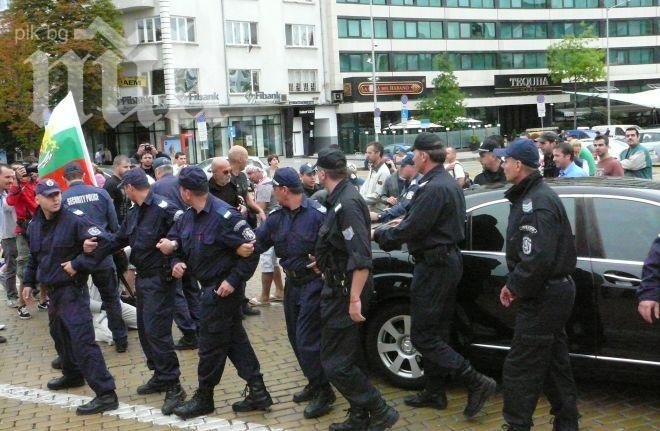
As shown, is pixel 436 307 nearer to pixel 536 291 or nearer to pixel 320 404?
pixel 536 291

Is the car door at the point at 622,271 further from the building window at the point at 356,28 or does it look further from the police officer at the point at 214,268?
the building window at the point at 356,28

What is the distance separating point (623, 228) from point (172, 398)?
12.0 feet

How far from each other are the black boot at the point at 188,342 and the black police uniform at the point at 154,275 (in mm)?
1590

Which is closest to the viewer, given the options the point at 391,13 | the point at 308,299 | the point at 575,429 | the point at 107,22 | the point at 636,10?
the point at 575,429

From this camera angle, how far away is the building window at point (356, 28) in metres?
54.8

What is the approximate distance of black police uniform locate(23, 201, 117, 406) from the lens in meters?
5.82

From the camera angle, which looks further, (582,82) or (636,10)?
(636,10)

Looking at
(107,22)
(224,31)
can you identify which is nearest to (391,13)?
(224,31)

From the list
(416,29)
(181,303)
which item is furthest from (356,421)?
(416,29)

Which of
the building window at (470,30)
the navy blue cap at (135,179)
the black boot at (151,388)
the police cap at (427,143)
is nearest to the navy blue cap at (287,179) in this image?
the police cap at (427,143)

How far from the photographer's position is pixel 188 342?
304 inches

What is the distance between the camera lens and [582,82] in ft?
205

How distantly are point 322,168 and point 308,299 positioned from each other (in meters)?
1.03

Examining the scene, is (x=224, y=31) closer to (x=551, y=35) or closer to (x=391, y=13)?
(x=391, y=13)
